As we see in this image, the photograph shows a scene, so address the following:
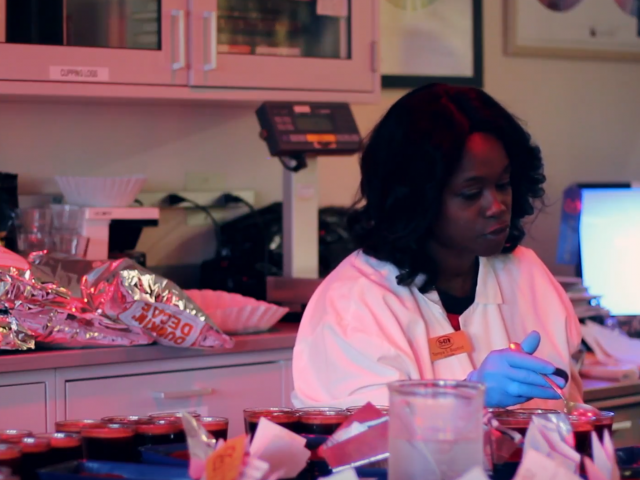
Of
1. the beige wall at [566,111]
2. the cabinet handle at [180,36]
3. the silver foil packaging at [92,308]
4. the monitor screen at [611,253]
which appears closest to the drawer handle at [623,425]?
the monitor screen at [611,253]

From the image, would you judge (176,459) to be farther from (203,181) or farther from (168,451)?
(203,181)

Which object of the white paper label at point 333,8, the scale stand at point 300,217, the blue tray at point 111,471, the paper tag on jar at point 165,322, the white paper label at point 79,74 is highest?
the white paper label at point 333,8

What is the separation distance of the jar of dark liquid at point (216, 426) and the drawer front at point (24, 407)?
110cm

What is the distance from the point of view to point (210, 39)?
2.29 meters

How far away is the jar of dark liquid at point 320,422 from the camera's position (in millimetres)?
871

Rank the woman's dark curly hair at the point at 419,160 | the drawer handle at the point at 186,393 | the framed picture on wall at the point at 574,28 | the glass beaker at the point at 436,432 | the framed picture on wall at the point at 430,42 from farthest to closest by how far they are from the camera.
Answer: the framed picture on wall at the point at 574,28
the framed picture on wall at the point at 430,42
the drawer handle at the point at 186,393
the woman's dark curly hair at the point at 419,160
the glass beaker at the point at 436,432

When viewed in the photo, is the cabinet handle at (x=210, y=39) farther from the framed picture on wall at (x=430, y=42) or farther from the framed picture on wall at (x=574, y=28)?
the framed picture on wall at (x=574, y=28)

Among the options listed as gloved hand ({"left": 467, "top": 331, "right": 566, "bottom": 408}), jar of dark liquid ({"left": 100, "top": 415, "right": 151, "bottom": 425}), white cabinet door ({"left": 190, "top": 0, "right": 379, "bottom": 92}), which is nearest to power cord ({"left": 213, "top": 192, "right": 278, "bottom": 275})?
white cabinet door ({"left": 190, "top": 0, "right": 379, "bottom": 92})

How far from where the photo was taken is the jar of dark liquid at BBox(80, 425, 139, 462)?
827 mm

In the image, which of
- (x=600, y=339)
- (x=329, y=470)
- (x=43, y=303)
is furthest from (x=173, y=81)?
(x=329, y=470)

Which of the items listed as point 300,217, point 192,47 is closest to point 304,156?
point 300,217

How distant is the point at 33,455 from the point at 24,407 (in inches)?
45.4

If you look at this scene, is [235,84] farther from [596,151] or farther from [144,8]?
[596,151]

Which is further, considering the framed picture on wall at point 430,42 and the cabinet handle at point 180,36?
the framed picture on wall at point 430,42
